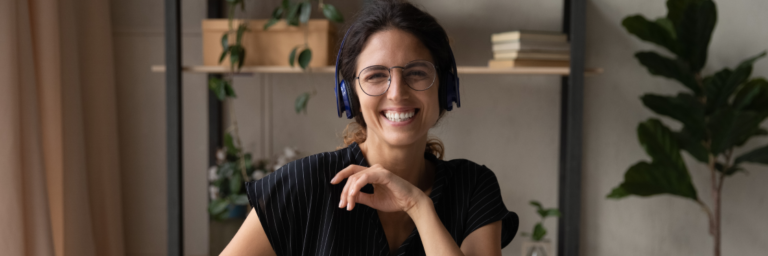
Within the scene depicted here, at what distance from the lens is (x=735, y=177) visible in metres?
2.32

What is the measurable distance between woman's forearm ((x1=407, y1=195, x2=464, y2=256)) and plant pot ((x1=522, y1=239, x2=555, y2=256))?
4.20 feet

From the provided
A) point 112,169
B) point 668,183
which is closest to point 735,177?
point 668,183

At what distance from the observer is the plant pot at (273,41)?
196cm

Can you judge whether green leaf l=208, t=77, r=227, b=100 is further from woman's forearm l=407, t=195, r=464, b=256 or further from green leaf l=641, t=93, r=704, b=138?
green leaf l=641, t=93, r=704, b=138

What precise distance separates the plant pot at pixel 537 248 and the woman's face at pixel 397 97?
1.33 meters

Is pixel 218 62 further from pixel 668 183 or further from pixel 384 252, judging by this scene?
pixel 668 183

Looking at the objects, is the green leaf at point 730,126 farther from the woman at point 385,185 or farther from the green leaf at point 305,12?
the green leaf at point 305,12

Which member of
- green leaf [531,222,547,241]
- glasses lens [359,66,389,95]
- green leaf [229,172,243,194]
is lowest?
green leaf [531,222,547,241]

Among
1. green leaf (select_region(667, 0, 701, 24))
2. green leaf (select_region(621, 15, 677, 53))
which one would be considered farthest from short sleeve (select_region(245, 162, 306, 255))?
green leaf (select_region(667, 0, 701, 24))

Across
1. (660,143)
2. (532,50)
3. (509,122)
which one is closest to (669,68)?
(660,143)

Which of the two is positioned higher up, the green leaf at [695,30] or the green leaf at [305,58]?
the green leaf at [695,30]

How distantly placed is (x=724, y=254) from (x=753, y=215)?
23 centimetres

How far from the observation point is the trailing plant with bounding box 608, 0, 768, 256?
194 centimetres

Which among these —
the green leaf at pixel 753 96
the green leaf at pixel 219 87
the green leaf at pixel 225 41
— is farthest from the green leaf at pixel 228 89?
the green leaf at pixel 753 96
